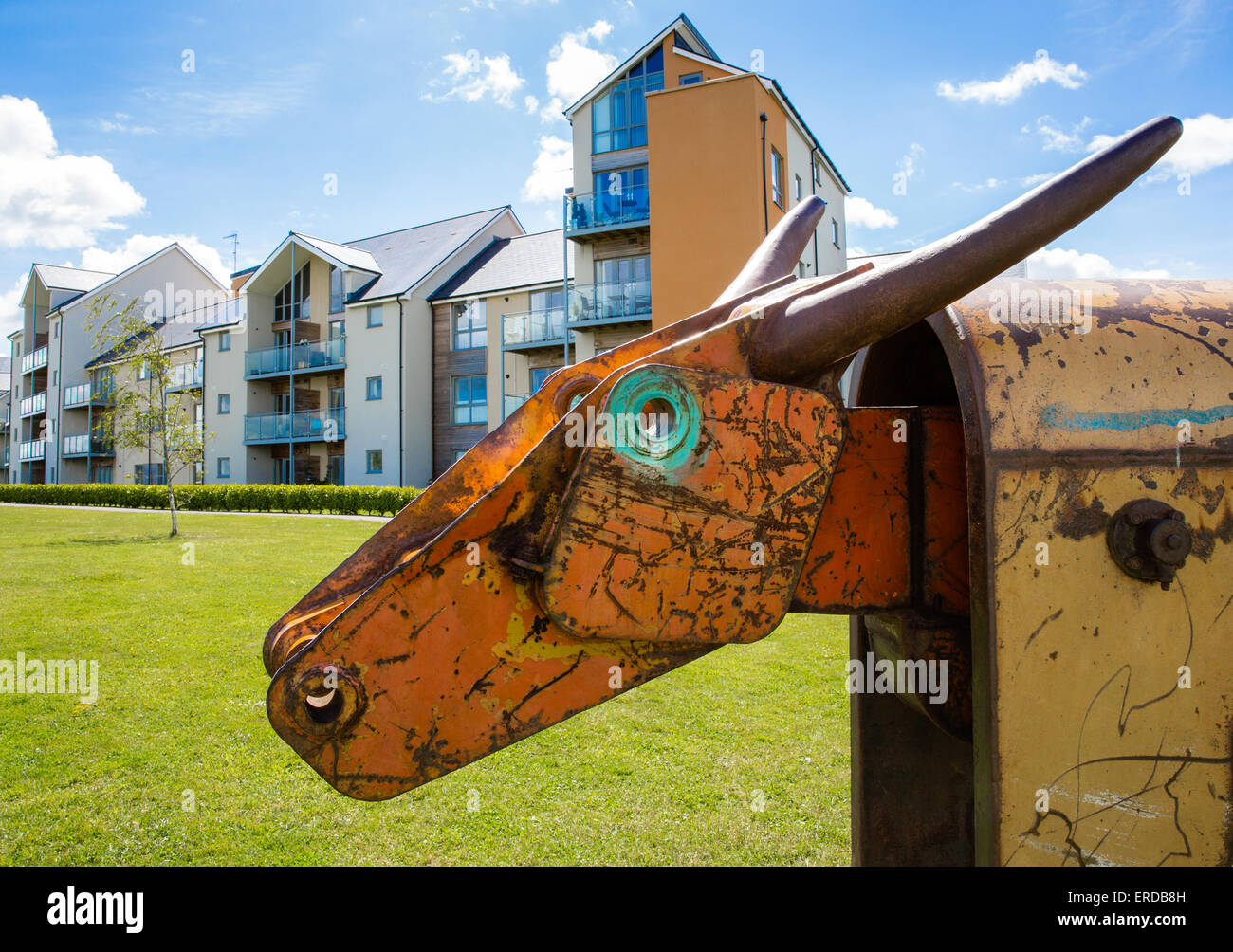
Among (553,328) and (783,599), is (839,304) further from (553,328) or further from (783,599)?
(553,328)

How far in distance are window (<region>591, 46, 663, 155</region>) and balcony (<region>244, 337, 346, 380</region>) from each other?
1560 cm

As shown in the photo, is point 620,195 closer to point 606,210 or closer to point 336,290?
point 606,210

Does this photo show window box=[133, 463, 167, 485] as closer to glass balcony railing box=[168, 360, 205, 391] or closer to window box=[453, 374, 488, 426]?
glass balcony railing box=[168, 360, 205, 391]

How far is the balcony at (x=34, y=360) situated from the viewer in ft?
187

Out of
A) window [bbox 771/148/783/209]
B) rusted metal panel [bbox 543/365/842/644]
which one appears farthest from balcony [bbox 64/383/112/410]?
rusted metal panel [bbox 543/365/842/644]

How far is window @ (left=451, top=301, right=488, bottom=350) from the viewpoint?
1382 inches

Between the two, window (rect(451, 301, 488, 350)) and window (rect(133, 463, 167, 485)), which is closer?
window (rect(451, 301, 488, 350))

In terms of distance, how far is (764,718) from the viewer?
557 centimetres

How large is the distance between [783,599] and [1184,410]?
0.79 m

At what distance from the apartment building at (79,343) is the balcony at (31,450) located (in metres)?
0.07

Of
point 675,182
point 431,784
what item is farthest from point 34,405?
point 431,784

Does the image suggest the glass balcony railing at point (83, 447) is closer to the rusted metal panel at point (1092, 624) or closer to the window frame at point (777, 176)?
the window frame at point (777, 176)
